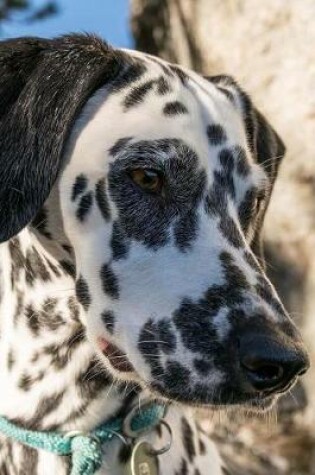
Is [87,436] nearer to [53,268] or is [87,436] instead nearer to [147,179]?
[53,268]

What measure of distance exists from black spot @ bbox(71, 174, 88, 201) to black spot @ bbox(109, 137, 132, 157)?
11cm

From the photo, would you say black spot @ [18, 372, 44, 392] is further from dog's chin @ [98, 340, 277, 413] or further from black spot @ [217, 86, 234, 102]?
black spot @ [217, 86, 234, 102]

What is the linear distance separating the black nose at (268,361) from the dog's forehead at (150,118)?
0.59m

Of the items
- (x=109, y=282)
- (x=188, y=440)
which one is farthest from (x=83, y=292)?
(x=188, y=440)

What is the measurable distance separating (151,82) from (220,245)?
21.3 inches

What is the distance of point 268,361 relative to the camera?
2633mm

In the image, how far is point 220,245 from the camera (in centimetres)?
289

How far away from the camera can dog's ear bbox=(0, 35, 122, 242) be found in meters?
2.97

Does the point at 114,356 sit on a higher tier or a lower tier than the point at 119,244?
lower

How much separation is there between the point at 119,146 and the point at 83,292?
1.30 ft

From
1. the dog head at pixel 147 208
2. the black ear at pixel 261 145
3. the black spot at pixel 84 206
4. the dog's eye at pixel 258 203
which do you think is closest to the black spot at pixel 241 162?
the dog head at pixel 147 208

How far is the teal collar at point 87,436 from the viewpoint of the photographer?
3121mm

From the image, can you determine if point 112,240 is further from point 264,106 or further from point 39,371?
point 264,106

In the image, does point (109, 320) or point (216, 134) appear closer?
point (109, 320)
